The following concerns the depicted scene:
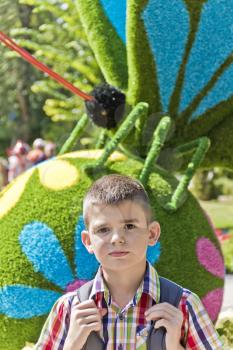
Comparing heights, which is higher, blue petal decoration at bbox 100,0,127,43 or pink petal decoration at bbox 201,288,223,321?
blue petal decoration at bbox 100,0,127,43

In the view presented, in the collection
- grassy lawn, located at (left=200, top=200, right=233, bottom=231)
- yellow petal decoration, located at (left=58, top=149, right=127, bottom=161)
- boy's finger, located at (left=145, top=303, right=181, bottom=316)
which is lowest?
grassy lawn, located at (left=200, top=200, right=233, bottom=231)

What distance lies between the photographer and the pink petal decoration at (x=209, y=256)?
3.49m

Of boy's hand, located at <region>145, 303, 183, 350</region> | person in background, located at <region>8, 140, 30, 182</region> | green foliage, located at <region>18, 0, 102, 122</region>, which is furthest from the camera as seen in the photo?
person in background, located at <region>8, 140, 30, 182</region>

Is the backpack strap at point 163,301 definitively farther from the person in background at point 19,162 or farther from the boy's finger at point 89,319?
Result: the person in background at point 19,162

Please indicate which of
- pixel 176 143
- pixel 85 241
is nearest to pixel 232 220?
pixel 176 143

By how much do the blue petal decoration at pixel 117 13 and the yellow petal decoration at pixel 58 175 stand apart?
83 centimetres

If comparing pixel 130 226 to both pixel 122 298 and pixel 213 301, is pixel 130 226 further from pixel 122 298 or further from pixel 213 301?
pixel 213 301

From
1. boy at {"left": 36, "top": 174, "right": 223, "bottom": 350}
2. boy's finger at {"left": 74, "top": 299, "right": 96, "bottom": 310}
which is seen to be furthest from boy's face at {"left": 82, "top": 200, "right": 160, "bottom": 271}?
boy's finger at {"left": 74, "top": 299, "right": 96, "bottom": 310}

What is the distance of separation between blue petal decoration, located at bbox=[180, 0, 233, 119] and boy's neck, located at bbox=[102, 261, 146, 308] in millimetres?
1988

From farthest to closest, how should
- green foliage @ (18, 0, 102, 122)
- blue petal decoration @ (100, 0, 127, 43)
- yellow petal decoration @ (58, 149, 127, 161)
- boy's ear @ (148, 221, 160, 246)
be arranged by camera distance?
green foliage @ (18, 0, 102, 122)
blue petal decoration @ (100, 0, 127, 43)
yellow petal decoration @ (58, 149, 127, 161)
boy's ear @ (148, 221, 160, 246)

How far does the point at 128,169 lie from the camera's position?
11.6 feet

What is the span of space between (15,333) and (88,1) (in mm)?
1810

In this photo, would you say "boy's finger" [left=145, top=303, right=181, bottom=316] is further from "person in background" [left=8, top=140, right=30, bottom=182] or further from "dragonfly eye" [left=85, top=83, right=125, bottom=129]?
"person in background" [left=8, top=140, right=30, bottom=182]

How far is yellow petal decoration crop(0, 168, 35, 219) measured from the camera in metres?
3.49
